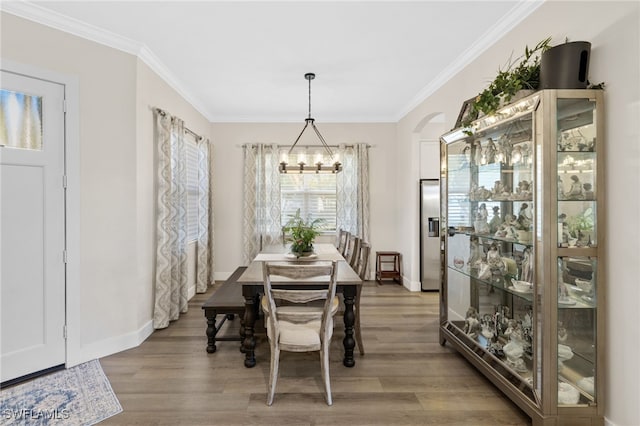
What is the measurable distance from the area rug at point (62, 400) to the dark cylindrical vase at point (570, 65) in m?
3.48

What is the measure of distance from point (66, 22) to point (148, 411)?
308 centimetres

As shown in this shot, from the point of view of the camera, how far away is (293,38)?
9.56 ft

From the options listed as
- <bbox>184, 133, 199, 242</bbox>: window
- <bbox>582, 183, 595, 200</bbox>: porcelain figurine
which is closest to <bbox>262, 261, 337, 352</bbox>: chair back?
<bbox>582, 183, 595, 200</bbox>: porcelain figurine

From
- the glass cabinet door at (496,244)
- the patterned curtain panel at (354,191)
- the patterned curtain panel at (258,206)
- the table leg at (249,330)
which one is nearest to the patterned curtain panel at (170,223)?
the table leg at (249,330)

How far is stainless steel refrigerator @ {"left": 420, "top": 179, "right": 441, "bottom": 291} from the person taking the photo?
4.92 meters

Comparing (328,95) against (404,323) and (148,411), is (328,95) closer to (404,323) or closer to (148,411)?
(404,323)

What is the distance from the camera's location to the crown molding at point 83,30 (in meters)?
2.41

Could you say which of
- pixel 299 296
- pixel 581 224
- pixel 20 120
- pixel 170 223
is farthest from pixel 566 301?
pixel 20 120

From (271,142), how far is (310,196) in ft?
3.85

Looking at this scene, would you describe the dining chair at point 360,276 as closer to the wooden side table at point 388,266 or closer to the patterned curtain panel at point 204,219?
the wooden side table at point 388,266

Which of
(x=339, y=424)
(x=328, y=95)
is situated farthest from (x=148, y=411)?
(x=328, y=95)

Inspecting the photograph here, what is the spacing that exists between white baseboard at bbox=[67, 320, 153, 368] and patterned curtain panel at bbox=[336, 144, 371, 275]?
10.8ft

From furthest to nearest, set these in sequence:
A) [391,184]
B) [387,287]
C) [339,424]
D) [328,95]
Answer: [391,184] < [387,287] < [328,95] < [339,424]

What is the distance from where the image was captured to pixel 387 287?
5219mm
